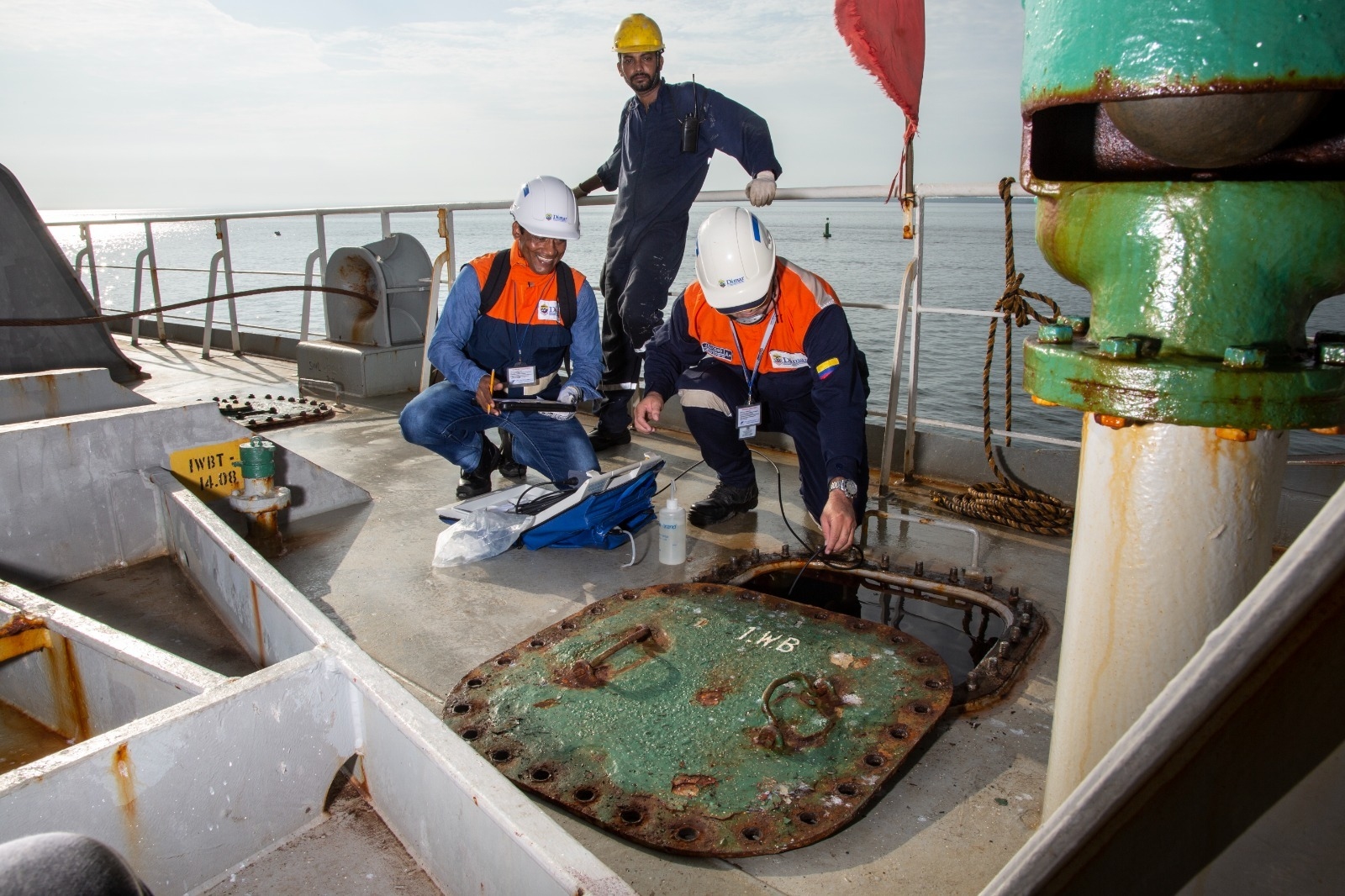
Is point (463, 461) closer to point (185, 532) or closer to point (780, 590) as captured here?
Answer: point (185, 532)

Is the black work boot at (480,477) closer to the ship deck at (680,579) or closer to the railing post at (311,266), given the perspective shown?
the ship deck at (680,579)

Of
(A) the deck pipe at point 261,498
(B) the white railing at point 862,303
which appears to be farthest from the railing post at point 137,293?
(A) the deck pipe at point 261,498

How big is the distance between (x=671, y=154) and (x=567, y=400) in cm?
152

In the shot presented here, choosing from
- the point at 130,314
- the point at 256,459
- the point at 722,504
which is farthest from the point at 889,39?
the point at 130,314

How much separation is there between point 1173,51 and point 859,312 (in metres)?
17.3

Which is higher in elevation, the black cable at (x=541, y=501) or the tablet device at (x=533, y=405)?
the tablet device at (x=533, y=405)

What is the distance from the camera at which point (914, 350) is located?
3826 mm

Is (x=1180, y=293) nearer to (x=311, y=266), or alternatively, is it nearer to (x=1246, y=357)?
(x=1246, y=357)

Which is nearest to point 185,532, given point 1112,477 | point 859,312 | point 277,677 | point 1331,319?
point 277,677

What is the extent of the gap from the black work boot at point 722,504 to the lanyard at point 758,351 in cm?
38

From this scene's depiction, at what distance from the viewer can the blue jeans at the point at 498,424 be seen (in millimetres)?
3688

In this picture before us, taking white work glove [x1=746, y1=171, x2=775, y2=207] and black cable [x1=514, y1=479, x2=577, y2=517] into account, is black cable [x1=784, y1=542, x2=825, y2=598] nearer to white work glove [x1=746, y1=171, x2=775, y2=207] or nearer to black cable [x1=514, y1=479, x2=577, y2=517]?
black cable [x1=514, y1=479, x2=577, y2=517]

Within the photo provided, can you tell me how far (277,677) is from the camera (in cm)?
143

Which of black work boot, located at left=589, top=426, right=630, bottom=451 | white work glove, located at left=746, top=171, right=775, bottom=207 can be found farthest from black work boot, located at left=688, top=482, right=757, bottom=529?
white work glove, located at left=746, top=171, right=775, bottom=207
